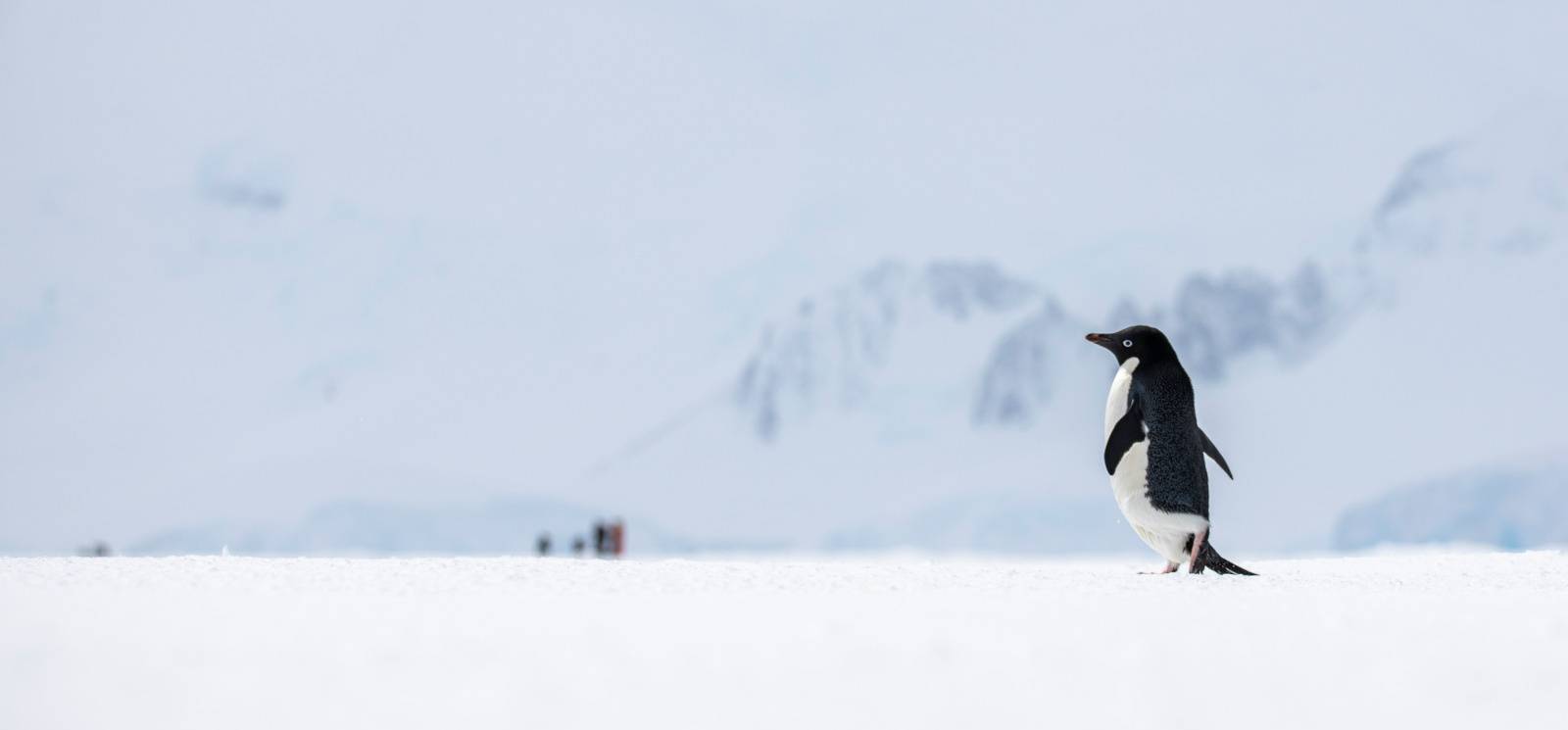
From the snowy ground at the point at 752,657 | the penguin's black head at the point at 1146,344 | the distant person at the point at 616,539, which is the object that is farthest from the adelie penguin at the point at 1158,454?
the distant person at the point at 616,539

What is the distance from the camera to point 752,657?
3.25 meters

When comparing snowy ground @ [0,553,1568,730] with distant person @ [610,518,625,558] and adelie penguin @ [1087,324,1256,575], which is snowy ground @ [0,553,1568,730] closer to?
adelie penguin @ [1087,324,1256,575]

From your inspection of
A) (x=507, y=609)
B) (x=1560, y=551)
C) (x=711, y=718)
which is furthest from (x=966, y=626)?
(x=1560, y=551)

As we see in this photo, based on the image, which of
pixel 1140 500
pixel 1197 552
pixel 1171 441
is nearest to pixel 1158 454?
pixel 1171 441

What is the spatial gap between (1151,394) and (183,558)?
164 inches

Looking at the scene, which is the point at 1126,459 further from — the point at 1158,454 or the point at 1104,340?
the point at 1104,340

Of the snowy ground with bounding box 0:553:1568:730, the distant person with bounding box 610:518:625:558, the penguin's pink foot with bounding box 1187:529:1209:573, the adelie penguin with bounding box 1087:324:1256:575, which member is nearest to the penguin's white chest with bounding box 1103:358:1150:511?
the adelie penguin with bounding box 1087:324:1256:575

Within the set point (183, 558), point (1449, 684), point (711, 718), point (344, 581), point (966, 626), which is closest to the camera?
point (711, 718)

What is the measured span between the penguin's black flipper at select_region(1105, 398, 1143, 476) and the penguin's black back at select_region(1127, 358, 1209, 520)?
0.03 m

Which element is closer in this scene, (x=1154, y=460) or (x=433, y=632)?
(x=433, y=632)

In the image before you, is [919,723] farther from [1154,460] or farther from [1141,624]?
[1154,460]

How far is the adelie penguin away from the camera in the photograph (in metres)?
5.61

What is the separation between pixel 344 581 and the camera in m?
4.56

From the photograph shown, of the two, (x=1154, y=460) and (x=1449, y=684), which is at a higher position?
(x=1154, y=460)
